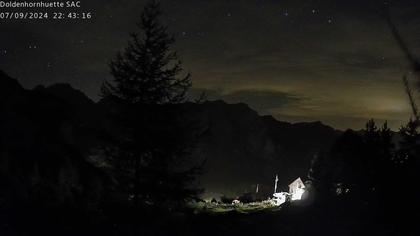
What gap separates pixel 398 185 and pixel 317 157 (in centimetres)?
2323

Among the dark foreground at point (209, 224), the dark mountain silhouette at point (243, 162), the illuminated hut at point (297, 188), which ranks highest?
the dark mountain silhouette at point (243, 162)

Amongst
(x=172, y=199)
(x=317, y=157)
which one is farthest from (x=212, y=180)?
(x=172, y=199)

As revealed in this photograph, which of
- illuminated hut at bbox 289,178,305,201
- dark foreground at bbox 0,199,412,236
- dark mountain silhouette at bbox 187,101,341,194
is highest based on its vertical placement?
dark mountain silhouette at bbox 187,101,341,194

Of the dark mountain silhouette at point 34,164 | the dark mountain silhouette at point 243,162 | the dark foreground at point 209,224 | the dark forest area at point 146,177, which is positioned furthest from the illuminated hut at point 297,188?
the dark mountain silhouette at point 243,162

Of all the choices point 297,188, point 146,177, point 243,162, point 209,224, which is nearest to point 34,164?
point 146,177

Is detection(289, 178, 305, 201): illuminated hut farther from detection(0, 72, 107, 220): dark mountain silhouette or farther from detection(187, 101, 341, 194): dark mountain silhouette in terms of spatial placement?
detection(187, 101, 341, 194): dark mountain silhouette

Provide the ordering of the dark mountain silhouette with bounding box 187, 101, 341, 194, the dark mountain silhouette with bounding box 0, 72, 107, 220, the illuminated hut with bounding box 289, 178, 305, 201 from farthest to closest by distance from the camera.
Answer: the dark mountain silhouette with bounding box 187, 101, 341, 194, the illuminated hut with bounding box 289, 178, 305, 201, the dark mountain silhouette with bounding box 0, 72, 107, 220

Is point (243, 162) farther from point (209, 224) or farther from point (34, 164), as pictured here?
point (209, 224)

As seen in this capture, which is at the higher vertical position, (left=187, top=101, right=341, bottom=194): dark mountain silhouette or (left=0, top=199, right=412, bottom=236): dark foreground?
(left=187, top=101, right=341, bottom=194): dark mountain silhouette

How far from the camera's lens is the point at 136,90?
2077 centimetres

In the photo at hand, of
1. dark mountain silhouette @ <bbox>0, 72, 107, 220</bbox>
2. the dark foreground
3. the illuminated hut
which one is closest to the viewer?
the dark foreground

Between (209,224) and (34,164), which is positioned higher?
(34,164)

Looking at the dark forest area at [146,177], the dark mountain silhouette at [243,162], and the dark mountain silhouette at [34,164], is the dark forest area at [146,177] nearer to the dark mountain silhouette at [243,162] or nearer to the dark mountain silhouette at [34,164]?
the dark mountain silhouette at [34,164]

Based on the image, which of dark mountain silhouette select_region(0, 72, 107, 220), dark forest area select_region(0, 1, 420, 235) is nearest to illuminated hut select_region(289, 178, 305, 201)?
dark forest area select_region(0, 1, 420, 235)
